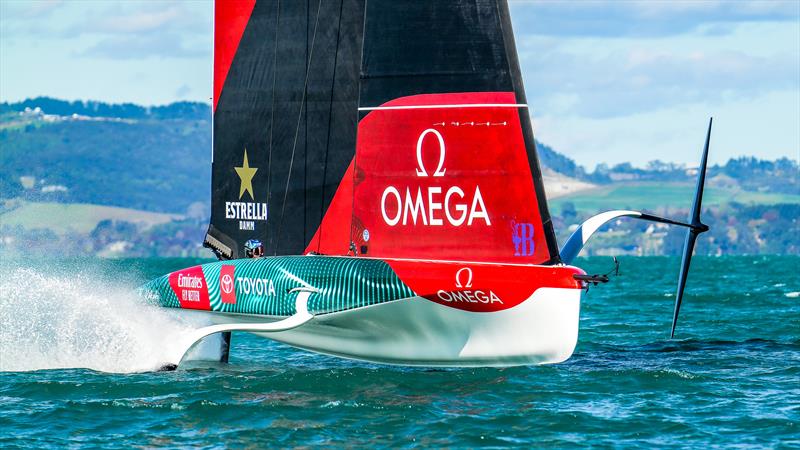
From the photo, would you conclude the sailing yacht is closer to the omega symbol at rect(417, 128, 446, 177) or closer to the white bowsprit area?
the omega symbol at rect(417, 128, 446, 177)

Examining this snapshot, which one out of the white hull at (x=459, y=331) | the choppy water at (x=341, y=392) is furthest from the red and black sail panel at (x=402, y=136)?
the choppy water at (x=341, y=392)

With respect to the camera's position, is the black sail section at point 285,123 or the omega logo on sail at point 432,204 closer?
the omega logo on sail at point 432,204

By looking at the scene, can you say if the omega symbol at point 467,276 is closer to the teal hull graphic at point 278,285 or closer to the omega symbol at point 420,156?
the teal hull graphic at point 278,285

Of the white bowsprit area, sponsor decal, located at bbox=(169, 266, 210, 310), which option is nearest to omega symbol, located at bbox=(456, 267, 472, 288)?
sponsor decal, located at bbox=(169, 266, 210, 310)

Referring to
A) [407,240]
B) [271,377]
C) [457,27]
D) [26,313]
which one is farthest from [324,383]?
[26,313]

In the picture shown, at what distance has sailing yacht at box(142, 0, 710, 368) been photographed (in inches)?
687

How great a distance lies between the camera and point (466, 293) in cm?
1728

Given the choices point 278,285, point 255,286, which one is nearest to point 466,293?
point 278,285

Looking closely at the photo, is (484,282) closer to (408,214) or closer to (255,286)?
(408,214)

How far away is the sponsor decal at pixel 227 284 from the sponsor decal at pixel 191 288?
35cm

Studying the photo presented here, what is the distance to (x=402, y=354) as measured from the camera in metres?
18.8

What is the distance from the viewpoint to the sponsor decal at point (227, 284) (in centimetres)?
1964

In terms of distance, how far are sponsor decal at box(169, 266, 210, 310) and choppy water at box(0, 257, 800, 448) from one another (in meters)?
0.85

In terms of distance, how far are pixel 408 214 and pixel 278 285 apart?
214cm
